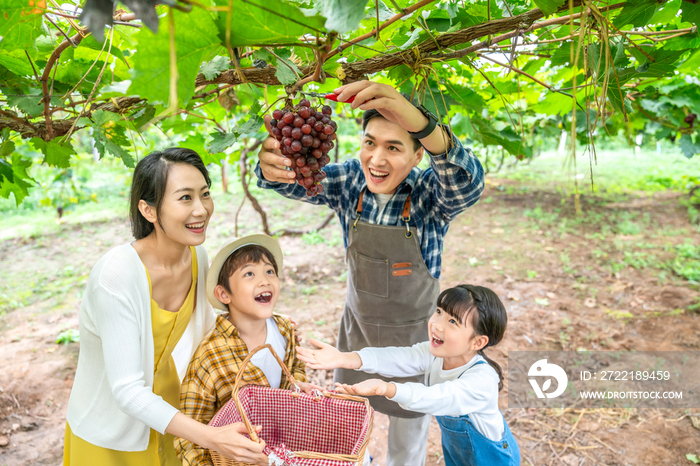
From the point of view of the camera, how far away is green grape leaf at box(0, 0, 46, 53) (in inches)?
41.5

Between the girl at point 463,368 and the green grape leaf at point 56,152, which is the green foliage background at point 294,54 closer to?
the green grape leaf at point 56,152

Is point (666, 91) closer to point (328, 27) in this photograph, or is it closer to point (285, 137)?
point (285, 137)

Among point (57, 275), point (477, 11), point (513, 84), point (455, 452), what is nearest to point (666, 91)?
point (513, 84)

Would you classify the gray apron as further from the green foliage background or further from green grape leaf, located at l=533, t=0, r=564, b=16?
green grape leaf, located at l=533, t=0, r=564, b=16

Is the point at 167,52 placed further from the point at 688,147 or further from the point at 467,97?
the point at 688,147

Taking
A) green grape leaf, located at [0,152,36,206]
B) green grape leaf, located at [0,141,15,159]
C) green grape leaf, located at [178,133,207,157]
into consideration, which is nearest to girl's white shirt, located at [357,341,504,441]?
green grape leaf, located at [178,133,207,157]

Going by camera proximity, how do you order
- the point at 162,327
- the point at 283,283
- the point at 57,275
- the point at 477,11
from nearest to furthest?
1. the point at 477,11
2. the point at 162,327
3. the point at 283,283
4. the point at 57,275

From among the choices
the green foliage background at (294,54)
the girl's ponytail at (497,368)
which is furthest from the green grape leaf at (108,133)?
the girl's ponytail at (497,368)

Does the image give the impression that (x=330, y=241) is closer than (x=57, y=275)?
No

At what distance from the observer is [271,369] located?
191 cm

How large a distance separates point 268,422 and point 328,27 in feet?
5.23

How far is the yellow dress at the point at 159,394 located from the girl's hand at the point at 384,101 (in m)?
1.01

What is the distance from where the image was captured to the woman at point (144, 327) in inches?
55.3

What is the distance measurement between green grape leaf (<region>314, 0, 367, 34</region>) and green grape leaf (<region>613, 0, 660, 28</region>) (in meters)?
0.80
